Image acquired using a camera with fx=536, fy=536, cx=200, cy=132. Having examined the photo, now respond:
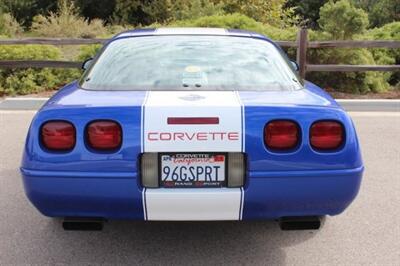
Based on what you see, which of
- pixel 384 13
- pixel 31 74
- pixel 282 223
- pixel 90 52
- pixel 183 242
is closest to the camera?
pixel 282 223

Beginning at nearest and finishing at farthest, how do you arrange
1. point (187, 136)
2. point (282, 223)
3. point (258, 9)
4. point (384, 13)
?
point (187, 136)
point (282, 223)
point (258, 9)
point (384, 13)

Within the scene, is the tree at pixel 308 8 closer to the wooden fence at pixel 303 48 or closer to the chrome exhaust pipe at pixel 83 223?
the wooden fence at pixel 303 48

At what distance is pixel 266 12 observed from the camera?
1634 centimetres

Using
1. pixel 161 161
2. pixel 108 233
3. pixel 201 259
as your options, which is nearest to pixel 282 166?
pixel 161 161

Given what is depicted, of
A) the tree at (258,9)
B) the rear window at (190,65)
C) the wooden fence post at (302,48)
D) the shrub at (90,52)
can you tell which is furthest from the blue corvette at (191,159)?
the tree at (258,9)

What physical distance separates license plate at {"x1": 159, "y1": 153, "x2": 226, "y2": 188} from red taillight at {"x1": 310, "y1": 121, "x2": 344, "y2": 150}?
1.70 feet

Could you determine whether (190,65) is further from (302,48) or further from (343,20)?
(343,20)

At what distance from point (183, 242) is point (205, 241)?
0.15m

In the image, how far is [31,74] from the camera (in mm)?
9516

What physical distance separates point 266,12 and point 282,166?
14.1 metres

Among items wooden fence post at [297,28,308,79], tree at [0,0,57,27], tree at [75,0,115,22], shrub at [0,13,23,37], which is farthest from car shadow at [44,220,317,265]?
tree at [0,0,57,27]

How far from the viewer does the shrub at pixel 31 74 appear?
934 centimetres

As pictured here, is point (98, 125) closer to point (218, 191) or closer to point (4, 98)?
point (218, 191)

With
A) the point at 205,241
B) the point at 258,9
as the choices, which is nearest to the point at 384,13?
the point at 258,9
